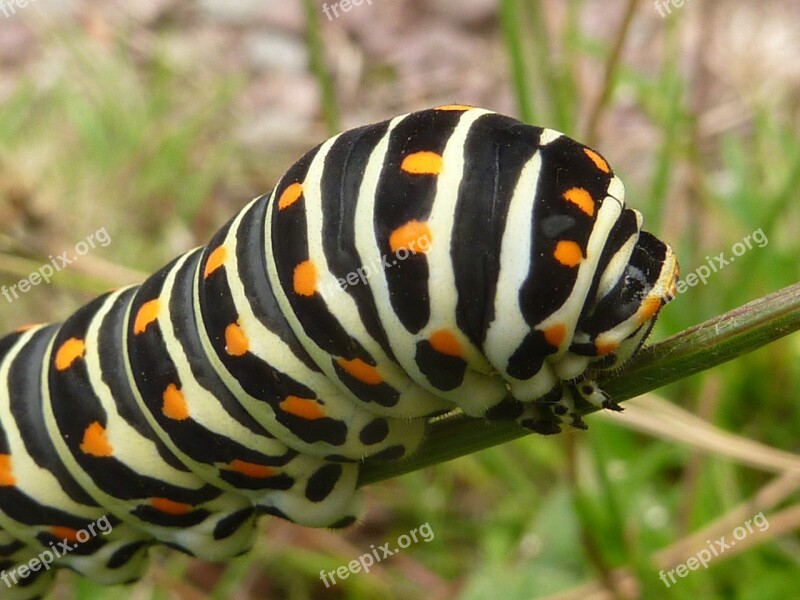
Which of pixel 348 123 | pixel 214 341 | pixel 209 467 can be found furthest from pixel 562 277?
pixel 348 123

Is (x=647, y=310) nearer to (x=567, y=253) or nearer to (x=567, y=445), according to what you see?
(x=567, y=253)

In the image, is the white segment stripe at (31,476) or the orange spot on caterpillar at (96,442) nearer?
the orange spot on caterpillar at (96,442)

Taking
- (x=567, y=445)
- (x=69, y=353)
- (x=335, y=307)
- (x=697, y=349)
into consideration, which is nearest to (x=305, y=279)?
(x=335, y=307)

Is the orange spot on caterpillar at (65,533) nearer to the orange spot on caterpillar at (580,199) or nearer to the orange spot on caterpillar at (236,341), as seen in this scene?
the orange spot on caterpillar at (236,341)

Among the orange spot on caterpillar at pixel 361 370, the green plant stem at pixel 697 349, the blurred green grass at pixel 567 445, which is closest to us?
the green plant stem at pixel 697 349

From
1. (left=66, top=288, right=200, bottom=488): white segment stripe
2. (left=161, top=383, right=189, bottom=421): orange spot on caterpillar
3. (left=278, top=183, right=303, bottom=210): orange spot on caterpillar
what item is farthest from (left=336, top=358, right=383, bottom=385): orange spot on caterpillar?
(left=66, top=288, right=200, bottom=488): white segment stripe

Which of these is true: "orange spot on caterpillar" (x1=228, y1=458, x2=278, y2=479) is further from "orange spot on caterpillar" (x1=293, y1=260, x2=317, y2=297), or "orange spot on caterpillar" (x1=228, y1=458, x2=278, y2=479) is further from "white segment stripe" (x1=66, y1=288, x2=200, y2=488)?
"orange spot on caterpillar" (x1=293, y1=260, x2=317, y2=297)

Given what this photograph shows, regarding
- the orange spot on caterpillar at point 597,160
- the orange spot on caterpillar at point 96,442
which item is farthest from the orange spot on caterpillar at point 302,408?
the orange spot on caterpillar at point 597,160
